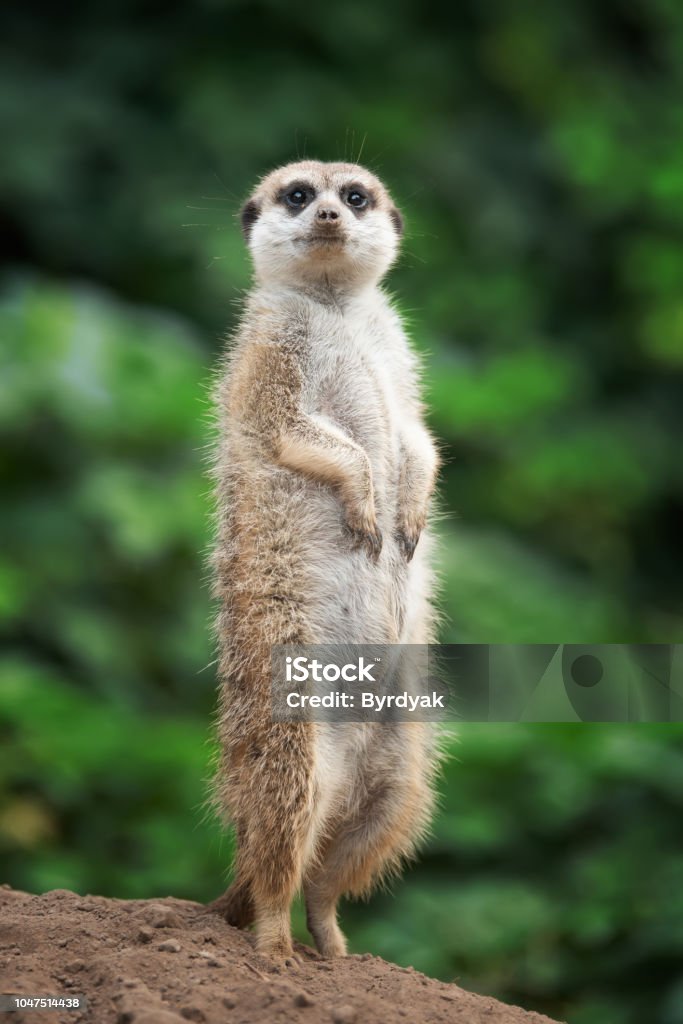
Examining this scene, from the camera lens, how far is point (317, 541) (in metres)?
3.72

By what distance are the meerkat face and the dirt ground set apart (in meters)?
1.90

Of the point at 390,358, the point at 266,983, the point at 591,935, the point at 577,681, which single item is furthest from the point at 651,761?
the point at 266,983

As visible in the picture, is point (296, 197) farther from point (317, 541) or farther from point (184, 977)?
point (184, 977)

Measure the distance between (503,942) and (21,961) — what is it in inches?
103

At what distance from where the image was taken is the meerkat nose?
390 cm

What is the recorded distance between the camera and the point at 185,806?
5.71 metres

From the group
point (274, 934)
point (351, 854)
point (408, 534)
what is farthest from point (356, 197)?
point (274, 934)

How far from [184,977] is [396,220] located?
244 centimetres

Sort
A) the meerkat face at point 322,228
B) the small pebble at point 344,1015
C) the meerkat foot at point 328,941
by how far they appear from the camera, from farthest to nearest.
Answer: the meerkat face at point 322,228 < the meerkat foot at point 328,941 < the small pebble at point 344,1015

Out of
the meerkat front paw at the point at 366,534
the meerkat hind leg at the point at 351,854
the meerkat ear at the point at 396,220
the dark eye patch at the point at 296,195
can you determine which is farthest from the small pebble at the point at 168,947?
the meerkat ear at the point at 396,220

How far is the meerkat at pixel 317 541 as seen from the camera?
3.56 metres

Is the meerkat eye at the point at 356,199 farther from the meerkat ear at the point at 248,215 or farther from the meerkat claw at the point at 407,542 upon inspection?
the meerkat claw at the point at 407,542

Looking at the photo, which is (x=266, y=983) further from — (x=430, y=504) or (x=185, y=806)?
(x=185, y=806)

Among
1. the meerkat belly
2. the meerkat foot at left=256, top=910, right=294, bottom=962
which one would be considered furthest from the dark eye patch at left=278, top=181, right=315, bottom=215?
the meerkat foot at left=256, top=910, right=294, bottom=962
